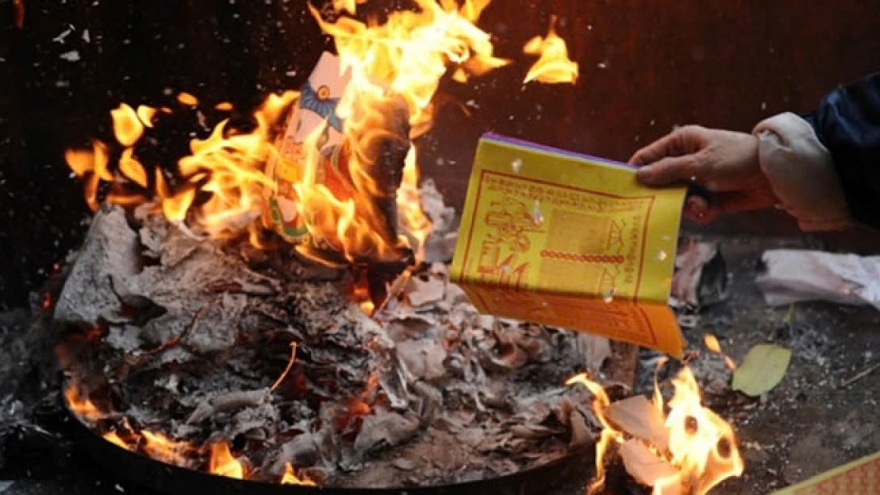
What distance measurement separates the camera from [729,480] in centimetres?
272

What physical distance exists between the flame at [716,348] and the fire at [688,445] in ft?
0.83

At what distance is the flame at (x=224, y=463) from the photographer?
256 centimetres

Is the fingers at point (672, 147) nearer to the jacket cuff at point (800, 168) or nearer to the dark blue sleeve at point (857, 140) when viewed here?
the jacket cuff at point (800, 168)

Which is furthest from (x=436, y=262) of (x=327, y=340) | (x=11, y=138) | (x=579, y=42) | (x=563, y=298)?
(x=11, y=138)

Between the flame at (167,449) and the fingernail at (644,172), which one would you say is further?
the flame at (167,449)

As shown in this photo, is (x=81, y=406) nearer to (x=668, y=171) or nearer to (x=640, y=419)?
(x=640, y=419)

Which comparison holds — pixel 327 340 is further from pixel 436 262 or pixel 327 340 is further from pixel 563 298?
pixel 563 298

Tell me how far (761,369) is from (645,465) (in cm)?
70

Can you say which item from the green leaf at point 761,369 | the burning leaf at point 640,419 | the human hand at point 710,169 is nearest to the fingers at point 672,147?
the human hand at point 710,169

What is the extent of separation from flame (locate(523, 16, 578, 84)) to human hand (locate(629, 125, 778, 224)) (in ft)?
4.03

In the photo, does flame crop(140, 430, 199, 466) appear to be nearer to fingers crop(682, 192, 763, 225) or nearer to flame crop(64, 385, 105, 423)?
flame crop(64, 385, 105, 423)

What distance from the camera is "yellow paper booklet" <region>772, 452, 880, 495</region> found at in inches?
88.5

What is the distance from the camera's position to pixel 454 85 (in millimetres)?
3488

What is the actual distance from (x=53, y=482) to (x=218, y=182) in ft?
3.09
